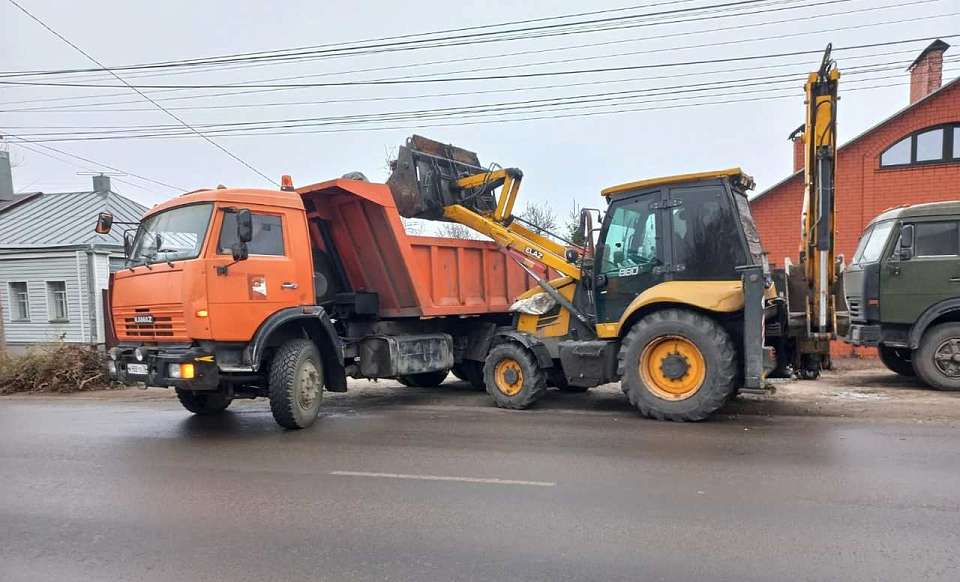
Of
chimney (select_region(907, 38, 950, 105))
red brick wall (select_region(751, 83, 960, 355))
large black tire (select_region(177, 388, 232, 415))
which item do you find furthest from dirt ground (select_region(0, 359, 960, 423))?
chimney (select_region(907, 38, 950, 105))

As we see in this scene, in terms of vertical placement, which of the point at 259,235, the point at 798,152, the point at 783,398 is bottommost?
the point at 783,398

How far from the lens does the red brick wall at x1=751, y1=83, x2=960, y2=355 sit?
12.8 m

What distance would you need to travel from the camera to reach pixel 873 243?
9719mm

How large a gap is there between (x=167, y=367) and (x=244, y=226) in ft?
5.60

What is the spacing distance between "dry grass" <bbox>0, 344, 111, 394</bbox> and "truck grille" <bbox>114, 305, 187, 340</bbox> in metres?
5.43

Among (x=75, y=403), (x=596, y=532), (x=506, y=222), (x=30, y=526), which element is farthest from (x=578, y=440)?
(x=75, y=403)

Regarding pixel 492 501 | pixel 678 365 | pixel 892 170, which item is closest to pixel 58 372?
pixel 492 501

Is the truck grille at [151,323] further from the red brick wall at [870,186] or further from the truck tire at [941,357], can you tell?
the red brick wall at [870,186]

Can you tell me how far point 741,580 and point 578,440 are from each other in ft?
10.1

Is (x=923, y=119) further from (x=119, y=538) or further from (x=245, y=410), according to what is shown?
(x=119, y=538)

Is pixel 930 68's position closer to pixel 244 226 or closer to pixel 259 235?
pixel 259 235

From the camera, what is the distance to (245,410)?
8.76 metres

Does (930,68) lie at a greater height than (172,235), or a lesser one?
greater

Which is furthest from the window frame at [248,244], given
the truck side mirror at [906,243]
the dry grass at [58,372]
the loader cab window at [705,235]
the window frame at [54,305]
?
the window frame at [54,305]
